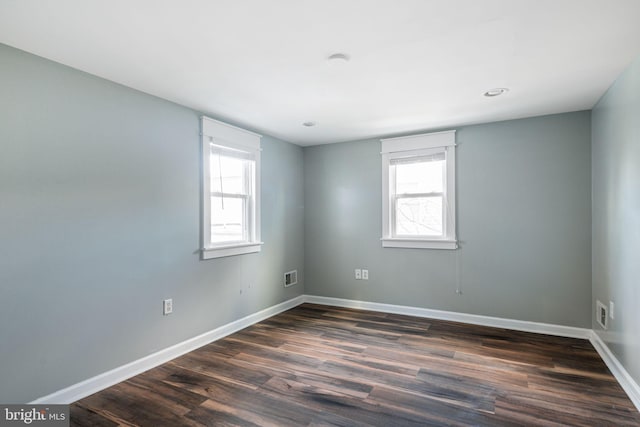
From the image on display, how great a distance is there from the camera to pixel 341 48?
2.19 meters

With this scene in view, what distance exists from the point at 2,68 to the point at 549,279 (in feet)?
16.0

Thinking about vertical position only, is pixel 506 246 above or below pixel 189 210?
below

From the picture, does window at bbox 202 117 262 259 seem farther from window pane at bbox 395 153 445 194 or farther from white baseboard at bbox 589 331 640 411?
white baseboard at bbox 589 331 640 411

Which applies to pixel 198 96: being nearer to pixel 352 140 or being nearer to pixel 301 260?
pixel 352 140

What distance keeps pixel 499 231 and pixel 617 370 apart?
160cm

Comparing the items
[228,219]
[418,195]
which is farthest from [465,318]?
[228,219]

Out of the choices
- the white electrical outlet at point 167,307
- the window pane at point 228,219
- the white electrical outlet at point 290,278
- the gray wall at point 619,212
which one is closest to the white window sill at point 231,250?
the window pane at point 228,219

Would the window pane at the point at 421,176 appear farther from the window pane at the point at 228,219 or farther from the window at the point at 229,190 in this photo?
the window pane at the point at 228,219

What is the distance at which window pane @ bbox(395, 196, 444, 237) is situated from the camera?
167 inches

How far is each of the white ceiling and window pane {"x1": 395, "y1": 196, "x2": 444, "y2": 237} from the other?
1315mm

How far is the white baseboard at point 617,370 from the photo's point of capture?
7.61 ft

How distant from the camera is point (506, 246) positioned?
3.85m

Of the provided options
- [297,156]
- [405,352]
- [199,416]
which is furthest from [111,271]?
[297,156]

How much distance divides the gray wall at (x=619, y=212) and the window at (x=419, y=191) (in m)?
1.35
